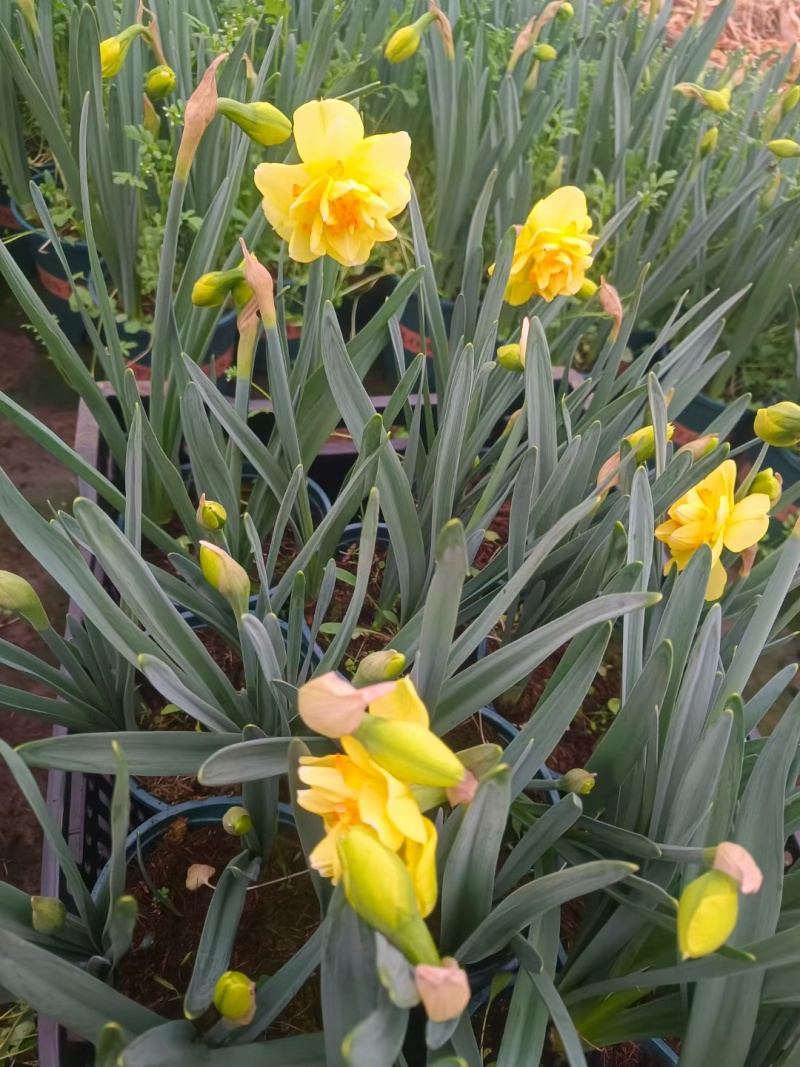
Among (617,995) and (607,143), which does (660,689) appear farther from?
(607,143)

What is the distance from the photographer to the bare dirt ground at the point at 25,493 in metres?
0.86

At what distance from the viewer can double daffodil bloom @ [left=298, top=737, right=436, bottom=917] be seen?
323 mm

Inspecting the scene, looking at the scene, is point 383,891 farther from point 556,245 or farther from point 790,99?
point 790,99

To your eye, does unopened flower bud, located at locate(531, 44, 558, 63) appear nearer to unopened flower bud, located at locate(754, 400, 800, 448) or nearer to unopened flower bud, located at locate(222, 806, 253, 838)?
unopened flower bud, located at locate(754, 400, 800, 448)

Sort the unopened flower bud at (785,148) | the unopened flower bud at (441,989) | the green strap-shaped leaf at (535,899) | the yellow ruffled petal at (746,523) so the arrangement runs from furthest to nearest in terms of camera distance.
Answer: the unopened flower bud at (785,148), the yellow ruffled petal at (746,523), the green strap-shaped leaf at (535,899), the unopened flower bud at (441,989)

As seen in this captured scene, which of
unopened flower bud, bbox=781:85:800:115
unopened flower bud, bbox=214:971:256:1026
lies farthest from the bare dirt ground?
unopened flower bud, bbox=781:85:800:115

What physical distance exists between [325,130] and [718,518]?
18.4 inches

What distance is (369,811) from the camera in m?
0.33

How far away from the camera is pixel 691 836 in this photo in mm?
496

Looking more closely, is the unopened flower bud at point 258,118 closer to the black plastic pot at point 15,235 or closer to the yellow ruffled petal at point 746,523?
the yellow ruffled petal at point 746,523

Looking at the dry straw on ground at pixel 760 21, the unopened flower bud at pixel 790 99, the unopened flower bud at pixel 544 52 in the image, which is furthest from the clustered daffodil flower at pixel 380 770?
the dry straw on ground at pixel 760 21

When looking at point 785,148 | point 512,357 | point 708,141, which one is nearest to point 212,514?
point 512,357

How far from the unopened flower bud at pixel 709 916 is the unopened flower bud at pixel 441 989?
4.2 inches

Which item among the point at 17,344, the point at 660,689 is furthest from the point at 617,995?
the point at 17,344
